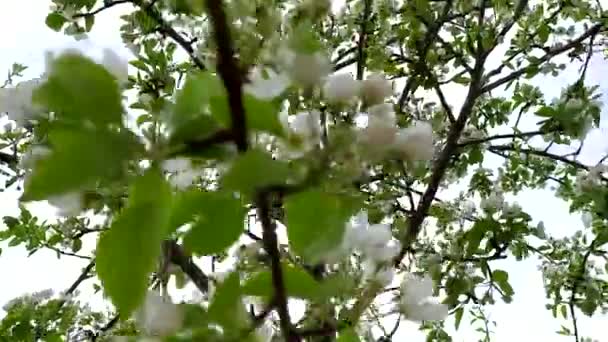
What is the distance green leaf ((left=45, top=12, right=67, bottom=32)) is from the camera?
1695 mm

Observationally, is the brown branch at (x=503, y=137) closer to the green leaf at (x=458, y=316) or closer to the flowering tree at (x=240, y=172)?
the green leaf at (x=458, y=316)

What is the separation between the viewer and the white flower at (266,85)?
0.39m

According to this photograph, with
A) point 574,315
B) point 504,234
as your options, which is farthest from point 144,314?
point 574,315

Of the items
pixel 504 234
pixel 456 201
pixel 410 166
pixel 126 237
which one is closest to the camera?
pixel 126 237

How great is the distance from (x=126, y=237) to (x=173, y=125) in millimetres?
55

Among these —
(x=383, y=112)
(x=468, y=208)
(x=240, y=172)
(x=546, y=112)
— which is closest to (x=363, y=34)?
(x=546, y=112)

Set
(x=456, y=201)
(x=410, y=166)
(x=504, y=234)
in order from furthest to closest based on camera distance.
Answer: (x=456, y=201), (x=504, y=234), (x=410, y=166)

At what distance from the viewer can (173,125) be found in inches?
14.2

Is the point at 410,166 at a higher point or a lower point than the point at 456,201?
lower

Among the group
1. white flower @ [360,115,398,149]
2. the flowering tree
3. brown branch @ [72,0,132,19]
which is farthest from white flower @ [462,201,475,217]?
white flower @ [360,115,398,149]

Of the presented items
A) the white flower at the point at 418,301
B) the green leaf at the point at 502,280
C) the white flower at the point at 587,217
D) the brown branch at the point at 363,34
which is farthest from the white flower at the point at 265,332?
the white flower at the point at 587,217

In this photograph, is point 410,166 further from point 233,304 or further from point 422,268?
point 422,268

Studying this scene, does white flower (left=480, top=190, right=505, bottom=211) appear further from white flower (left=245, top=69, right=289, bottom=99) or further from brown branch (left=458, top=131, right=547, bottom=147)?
white flower (left=245, top=69, right=289, bottom=99)

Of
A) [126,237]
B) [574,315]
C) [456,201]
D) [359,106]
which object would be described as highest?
[456,201]
